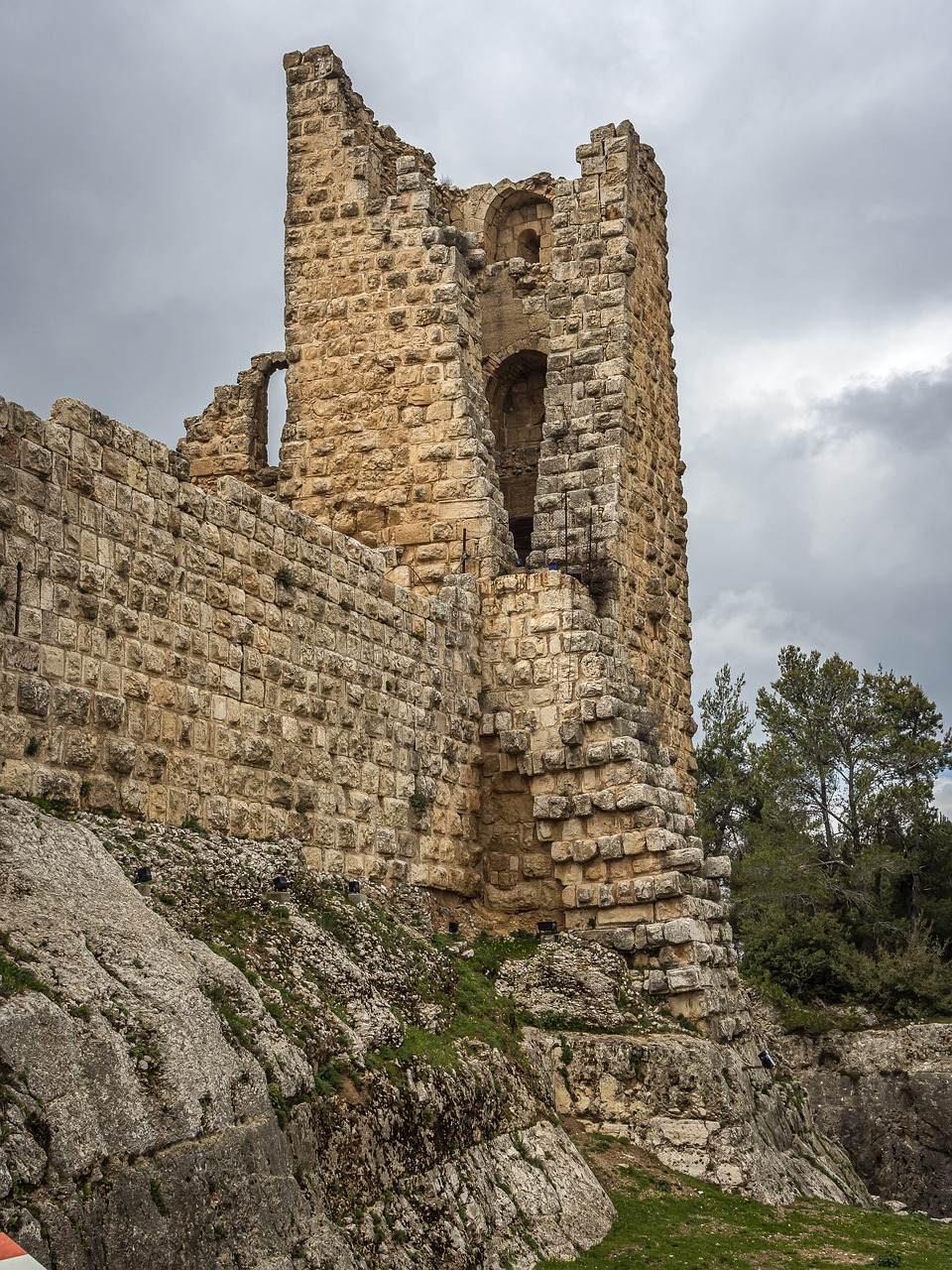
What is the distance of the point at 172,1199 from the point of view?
6.42 m

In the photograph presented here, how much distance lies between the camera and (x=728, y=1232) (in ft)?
35.5

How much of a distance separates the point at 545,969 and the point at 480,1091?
11.3 feet

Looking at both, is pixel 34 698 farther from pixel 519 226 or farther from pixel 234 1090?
pixel 519 226

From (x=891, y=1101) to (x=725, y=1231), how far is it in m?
10.6

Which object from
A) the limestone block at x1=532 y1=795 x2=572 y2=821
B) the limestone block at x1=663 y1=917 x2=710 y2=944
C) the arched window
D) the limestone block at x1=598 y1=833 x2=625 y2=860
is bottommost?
the limestone block at x1=663 y1=917 x2=710 y2=944

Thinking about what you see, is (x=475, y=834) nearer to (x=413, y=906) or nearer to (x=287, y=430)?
(x=413, y=906)

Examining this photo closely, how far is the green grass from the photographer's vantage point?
10.0 metres

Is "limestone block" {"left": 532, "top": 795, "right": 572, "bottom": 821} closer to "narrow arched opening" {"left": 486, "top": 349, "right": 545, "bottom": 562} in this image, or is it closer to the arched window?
"narrow arched opening" {"left": 486, "top": 349, "right": 545, "bottom": 562}

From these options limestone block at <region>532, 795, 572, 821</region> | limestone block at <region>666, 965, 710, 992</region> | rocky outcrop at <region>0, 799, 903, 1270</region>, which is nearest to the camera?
rocky outcrop at <region>0, 799, 903, 1270</region>

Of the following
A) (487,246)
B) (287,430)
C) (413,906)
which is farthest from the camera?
(487,246)

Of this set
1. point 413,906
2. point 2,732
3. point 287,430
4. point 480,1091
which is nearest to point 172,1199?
point 2,732

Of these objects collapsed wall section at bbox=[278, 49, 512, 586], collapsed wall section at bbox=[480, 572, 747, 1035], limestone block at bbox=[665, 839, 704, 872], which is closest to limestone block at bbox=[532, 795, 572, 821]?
collapsed wall section at bbox=[480, 572, 747, 1035]

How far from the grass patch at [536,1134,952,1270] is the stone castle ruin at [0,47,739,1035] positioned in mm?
1989

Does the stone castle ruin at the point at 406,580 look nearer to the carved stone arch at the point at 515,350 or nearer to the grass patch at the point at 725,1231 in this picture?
the carved stone arch at the point at 515,350
